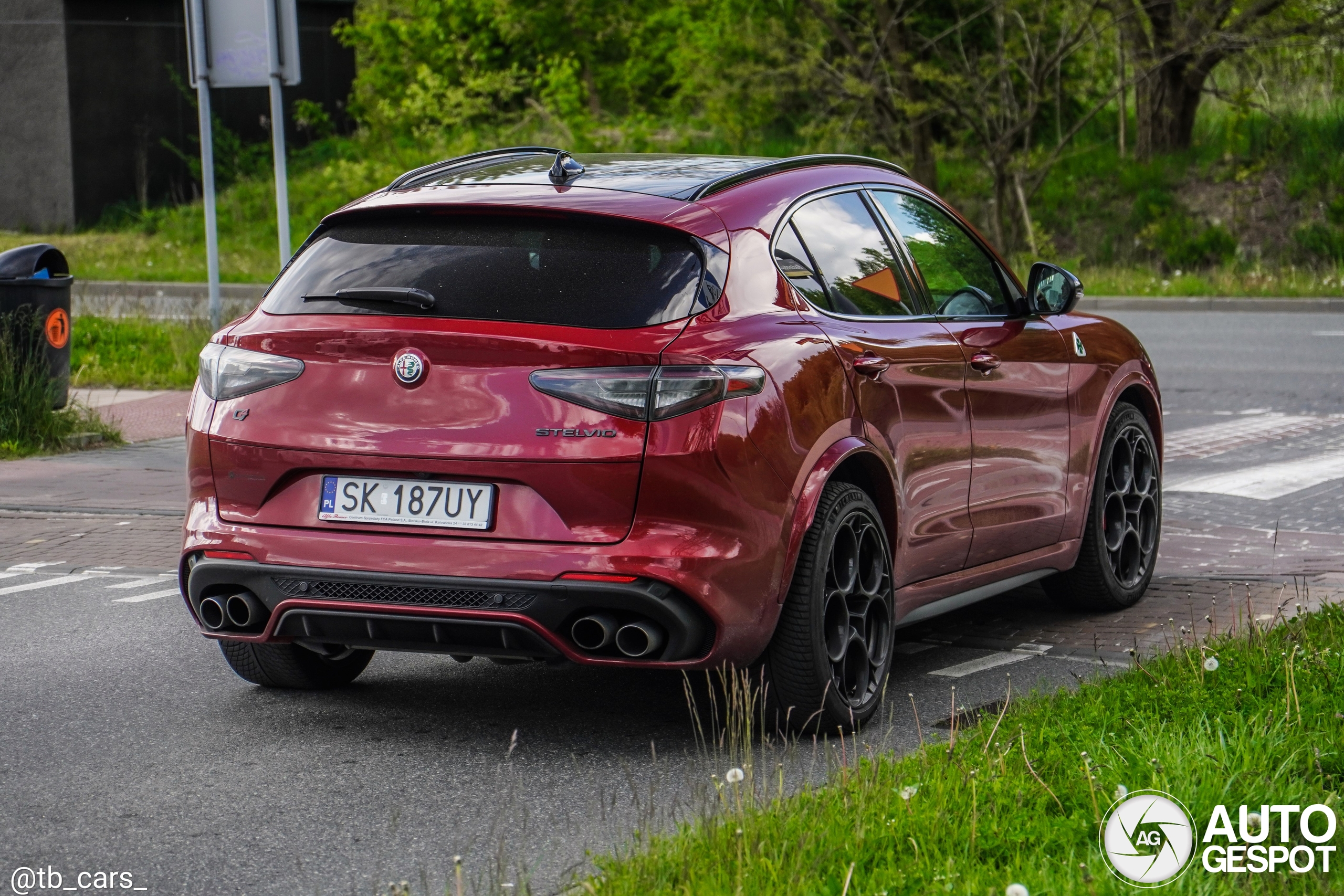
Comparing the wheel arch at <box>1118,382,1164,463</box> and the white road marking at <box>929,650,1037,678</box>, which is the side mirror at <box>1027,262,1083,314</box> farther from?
the white road marking at <box>929,650,1037,678</box>

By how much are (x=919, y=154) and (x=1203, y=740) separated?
26.1m

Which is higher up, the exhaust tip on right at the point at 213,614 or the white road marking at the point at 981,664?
the exhaust tip on right at the point at 213,614

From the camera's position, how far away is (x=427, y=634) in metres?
4.90

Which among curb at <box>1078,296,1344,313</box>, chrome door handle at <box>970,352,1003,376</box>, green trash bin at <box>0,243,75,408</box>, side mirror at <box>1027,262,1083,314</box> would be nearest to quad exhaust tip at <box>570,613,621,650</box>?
chrome door handle at <box>970,352,1003,376</box>

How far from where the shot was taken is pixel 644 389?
15.5ft

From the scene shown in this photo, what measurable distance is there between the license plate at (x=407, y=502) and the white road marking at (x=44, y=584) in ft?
10.7

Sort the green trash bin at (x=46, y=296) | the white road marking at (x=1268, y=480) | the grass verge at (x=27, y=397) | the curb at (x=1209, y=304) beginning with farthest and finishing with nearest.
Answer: the curb at (x=1209, y=304) < the green trash bin at (x=46, y=296) < the grass verge at (x=27, y=397) < the white road marking at (x=1268, y=480)

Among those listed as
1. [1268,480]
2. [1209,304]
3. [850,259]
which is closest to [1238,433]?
[1268,480]

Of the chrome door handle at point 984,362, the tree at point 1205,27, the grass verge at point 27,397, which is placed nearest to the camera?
the chrome door handle at point 984,362

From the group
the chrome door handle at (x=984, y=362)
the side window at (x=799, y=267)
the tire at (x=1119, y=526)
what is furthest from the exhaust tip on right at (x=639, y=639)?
the tire at (x=1119, y=526)

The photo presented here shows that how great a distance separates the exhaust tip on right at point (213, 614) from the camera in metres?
5.19

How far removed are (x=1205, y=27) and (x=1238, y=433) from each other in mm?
16058

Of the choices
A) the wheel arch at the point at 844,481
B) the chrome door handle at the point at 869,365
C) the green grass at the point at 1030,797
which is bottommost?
the green grass at the point at 1030,797

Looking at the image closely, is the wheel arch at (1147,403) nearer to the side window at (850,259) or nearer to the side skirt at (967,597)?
the side skirt at (967,597)
